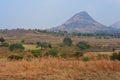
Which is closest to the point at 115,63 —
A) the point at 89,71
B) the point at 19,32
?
the point at 89,71

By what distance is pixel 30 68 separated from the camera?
10219mm

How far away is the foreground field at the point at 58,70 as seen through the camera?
9250 millimetres

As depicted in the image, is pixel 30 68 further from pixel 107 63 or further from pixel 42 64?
pixel 107 63

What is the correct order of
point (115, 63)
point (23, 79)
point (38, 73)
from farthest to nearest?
1. point (115, 63)
2. point (38, 73)
3. point (23, 79)

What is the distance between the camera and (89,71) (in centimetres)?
1034

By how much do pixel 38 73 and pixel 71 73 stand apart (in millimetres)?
1121

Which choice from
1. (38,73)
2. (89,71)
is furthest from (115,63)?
(38,73)

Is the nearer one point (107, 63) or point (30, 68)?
point (30, 68)

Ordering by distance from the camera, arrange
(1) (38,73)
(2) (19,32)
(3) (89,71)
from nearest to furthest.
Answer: (1) (38,73), (3) (89,71), (2) (19,32)

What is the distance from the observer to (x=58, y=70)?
10.2 meters

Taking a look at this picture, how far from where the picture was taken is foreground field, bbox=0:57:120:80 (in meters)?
9.25

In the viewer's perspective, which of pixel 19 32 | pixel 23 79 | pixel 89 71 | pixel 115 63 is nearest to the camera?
pixel 23 79

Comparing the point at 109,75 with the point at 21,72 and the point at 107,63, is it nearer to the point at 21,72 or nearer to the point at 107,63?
the point at 107,63

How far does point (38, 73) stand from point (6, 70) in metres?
1.22
